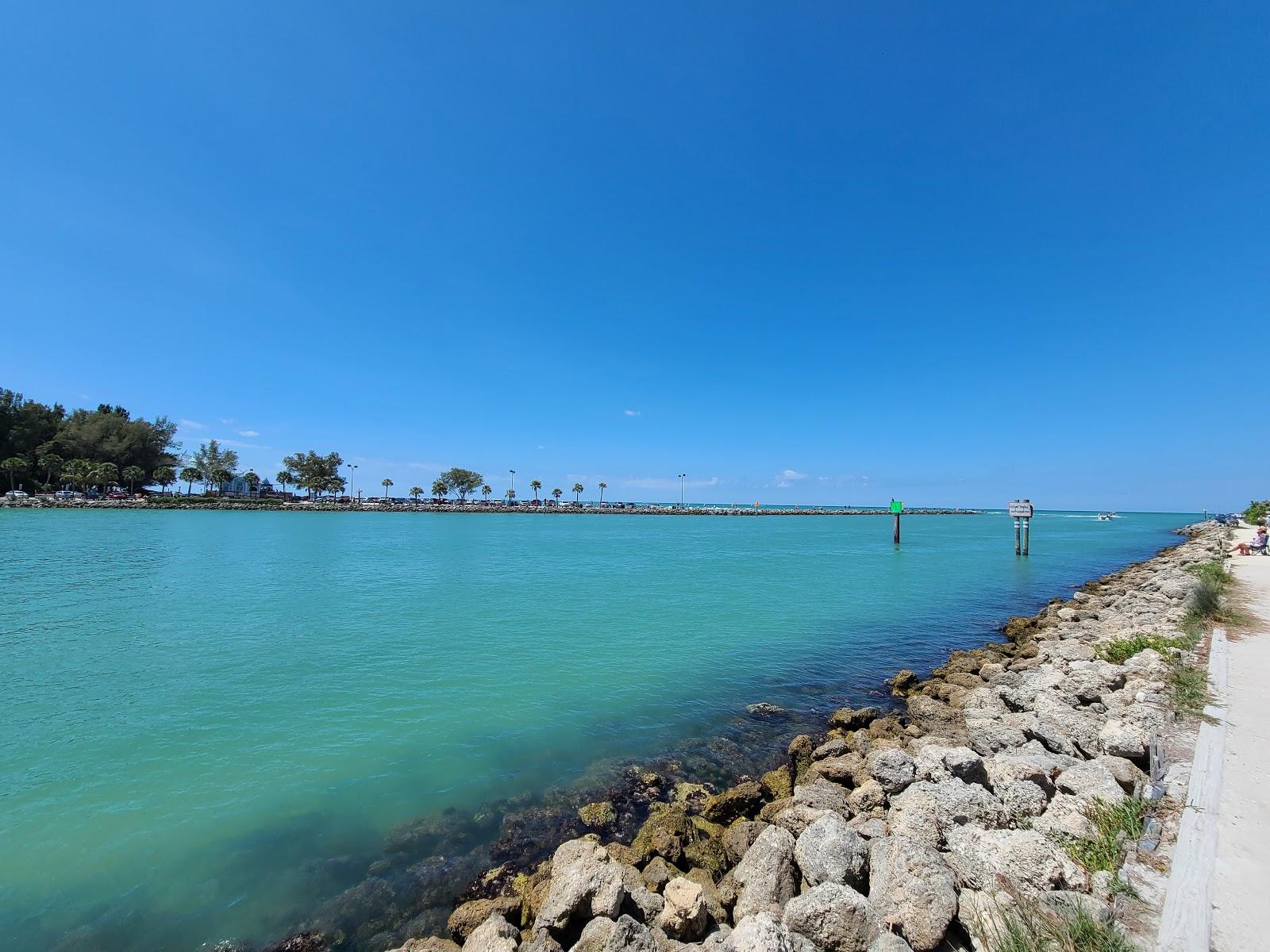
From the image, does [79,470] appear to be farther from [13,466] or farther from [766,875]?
[766,875]

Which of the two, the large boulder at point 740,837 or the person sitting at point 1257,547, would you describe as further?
the person sitting at point 1257,547

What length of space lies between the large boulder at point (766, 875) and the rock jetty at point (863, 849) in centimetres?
2

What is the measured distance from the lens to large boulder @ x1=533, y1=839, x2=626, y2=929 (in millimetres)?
4844

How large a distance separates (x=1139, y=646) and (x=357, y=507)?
131 m

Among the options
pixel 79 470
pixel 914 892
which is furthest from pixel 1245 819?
pixel 79 470

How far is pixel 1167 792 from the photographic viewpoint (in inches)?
216

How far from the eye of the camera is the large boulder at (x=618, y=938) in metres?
4.33

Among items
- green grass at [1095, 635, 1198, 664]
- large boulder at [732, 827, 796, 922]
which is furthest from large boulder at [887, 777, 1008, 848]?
green grass at [1095, 635, 1198, 664]

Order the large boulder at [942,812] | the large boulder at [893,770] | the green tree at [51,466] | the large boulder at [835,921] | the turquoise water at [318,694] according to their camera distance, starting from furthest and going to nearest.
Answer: the green tree at [51,466]
the large boulder at [893,770]
the turquoise water at [318,694]
the large boulder at [942,812]
the large boulder at [835,921]

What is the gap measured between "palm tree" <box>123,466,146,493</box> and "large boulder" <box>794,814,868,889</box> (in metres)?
130

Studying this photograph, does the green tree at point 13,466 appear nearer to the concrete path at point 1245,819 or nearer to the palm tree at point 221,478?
the palm tree at point 221,478

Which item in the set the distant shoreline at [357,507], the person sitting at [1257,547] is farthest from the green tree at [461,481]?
the person sitting at [1257,547]

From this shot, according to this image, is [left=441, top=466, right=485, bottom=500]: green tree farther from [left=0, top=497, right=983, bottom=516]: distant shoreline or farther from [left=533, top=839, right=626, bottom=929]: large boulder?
[left=533, top=839, right=626, bottom=929]: large boulder

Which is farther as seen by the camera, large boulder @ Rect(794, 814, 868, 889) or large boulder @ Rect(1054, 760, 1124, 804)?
large boulder @ Rect(1054, 760, 1124, 804)
